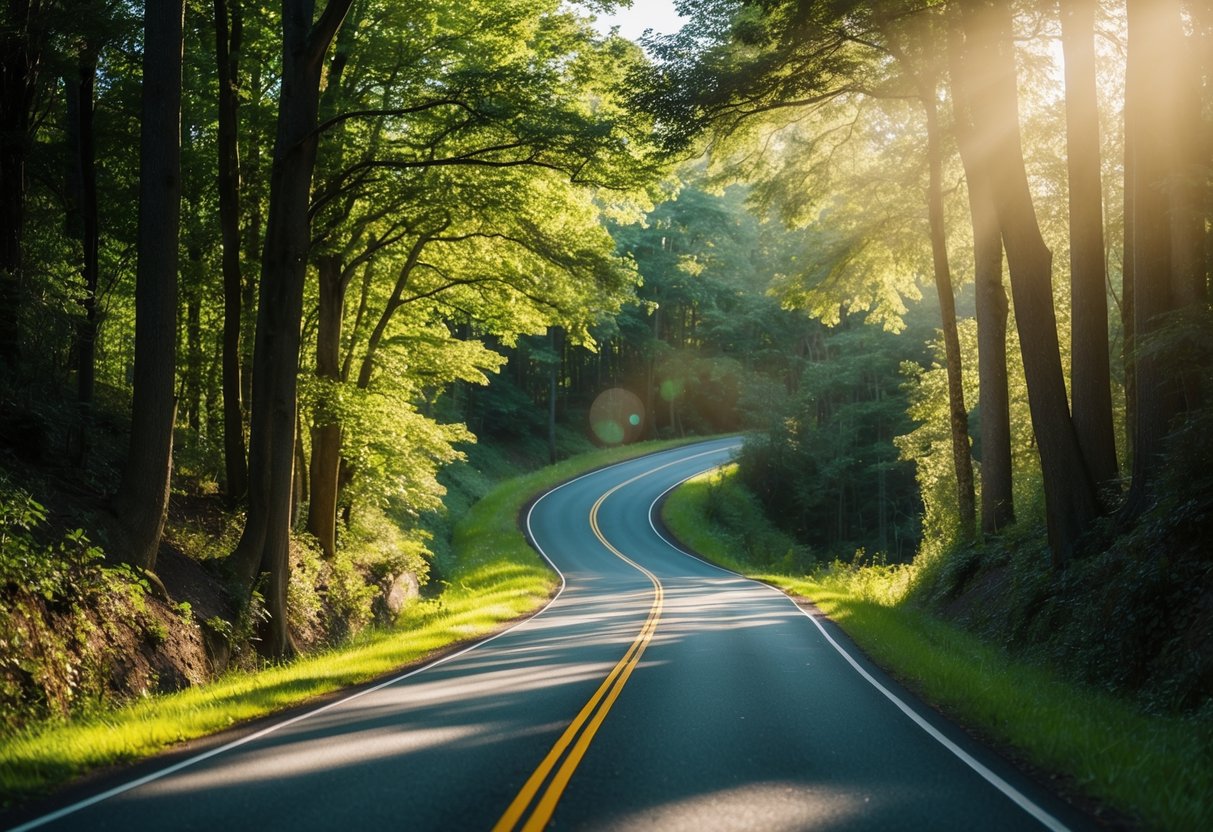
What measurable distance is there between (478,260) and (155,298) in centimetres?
1166

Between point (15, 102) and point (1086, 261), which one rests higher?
point (15, 102)

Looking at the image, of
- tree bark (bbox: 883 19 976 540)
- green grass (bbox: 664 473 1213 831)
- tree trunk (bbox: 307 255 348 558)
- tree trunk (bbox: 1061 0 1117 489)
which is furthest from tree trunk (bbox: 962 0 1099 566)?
tree trunk (bbox: 307 255 348 558)

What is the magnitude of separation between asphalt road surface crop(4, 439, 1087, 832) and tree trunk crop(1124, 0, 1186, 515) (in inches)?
178

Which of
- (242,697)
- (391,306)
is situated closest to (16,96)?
(391,306)

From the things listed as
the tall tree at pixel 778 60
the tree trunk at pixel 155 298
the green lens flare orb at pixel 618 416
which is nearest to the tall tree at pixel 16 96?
the tree trunk at pixel 155 298

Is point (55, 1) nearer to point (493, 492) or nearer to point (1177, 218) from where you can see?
point (1177, 218)

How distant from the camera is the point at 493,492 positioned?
5641cm

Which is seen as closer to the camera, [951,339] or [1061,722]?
[1061,722]

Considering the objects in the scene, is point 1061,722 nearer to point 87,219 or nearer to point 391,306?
point 87,219

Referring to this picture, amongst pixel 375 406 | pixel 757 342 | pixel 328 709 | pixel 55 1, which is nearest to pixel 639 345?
pixel 757 342

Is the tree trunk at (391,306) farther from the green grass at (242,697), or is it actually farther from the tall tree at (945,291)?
the tall tree at (945,291)

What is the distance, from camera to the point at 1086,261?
14023mm

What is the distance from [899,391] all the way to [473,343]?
45.5 m

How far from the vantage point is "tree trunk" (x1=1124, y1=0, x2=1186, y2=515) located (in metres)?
11.8
